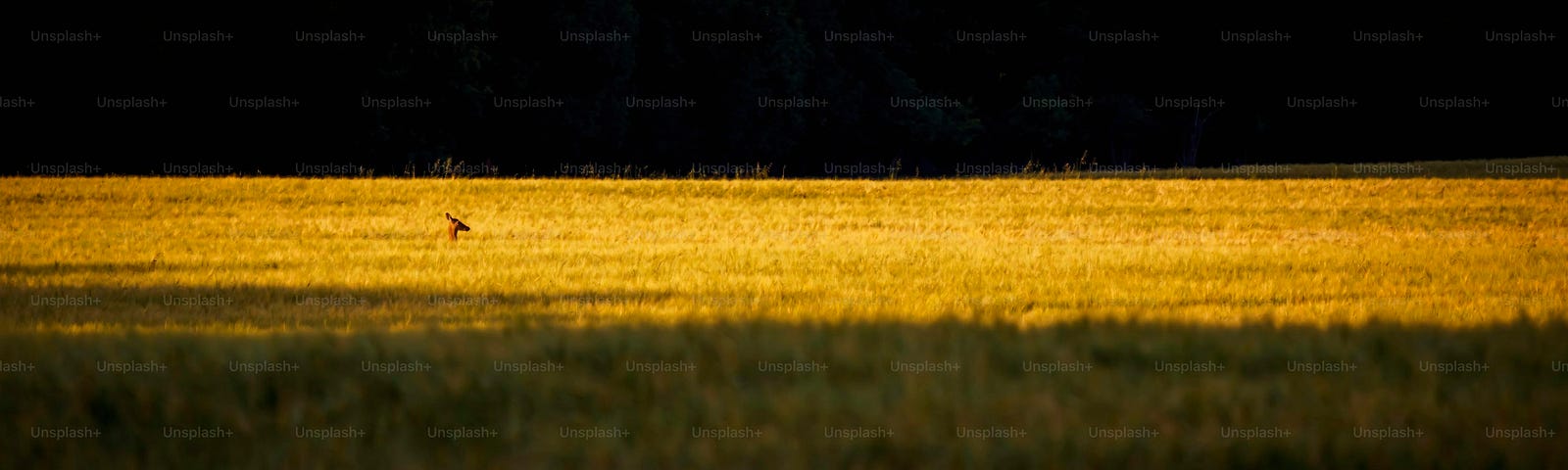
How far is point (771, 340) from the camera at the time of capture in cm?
954

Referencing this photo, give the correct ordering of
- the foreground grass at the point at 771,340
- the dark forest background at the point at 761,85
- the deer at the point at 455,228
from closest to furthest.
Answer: the foreground grass at the point at 771,340 < the deer at the point at 455,228 < the dark forest background at the point at 761,85

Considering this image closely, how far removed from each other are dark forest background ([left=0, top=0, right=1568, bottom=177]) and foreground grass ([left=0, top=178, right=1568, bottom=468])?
85.8 ft

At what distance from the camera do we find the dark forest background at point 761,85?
50.9 meters

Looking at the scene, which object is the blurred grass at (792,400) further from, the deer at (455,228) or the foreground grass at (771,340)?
the deer at (455,228)

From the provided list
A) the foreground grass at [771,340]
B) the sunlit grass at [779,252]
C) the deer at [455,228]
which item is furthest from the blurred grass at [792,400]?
the deer at [455,228]

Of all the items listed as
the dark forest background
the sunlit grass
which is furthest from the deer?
the dark forest background

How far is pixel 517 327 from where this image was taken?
33.9 feet

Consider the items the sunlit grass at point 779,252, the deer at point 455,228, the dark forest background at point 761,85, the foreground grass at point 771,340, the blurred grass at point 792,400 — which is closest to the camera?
the blurred grass at point 792,400

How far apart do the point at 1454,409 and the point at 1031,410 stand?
2390 millimetres

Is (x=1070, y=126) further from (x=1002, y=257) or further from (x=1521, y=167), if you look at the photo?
(x=1002, y=257)

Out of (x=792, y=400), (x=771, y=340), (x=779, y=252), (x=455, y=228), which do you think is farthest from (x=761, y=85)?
(x=792, y=400)

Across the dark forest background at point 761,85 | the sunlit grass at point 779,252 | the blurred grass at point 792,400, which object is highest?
the dark forest background at point 761,85

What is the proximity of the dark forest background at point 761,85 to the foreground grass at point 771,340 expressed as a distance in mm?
26166

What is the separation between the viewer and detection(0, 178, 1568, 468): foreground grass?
322 inches
